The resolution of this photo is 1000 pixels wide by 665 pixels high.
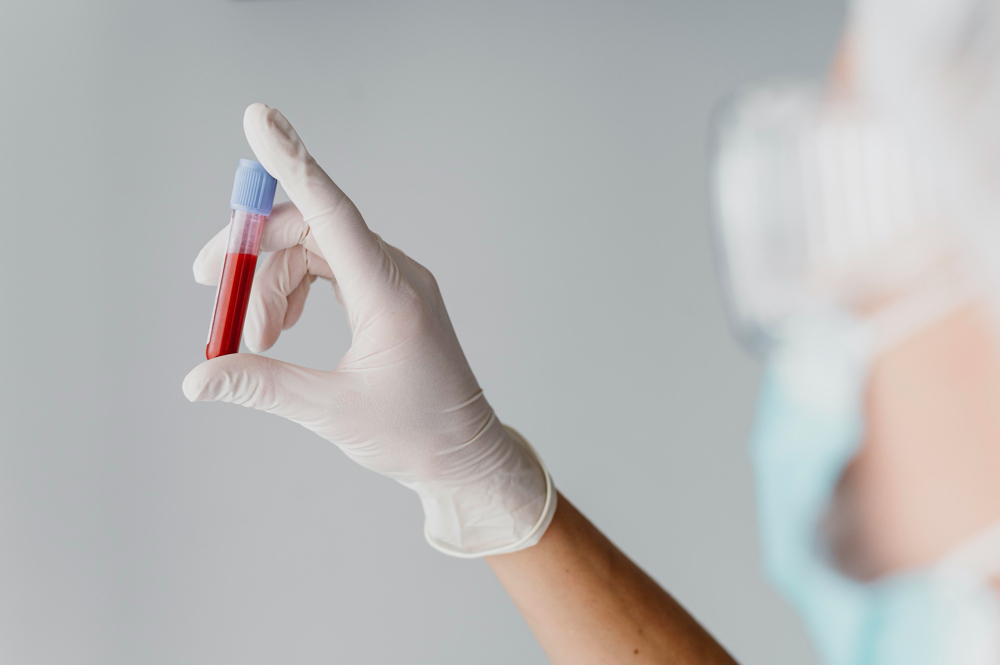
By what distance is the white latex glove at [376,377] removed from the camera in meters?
0.69

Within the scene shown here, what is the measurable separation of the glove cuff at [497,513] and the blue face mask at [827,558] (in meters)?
0.29

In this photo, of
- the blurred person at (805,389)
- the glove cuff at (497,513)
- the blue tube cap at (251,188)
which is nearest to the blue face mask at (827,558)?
the blurred person at (805,389)

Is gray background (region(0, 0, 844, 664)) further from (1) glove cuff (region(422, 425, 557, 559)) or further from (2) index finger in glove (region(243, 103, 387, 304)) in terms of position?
(2) index finger in glove (region(243, 103, 387, 304))

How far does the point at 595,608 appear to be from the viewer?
77cm

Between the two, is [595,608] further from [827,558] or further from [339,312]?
[339,312]

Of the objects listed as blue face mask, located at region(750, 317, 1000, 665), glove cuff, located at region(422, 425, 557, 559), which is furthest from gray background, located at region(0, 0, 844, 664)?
blue face mask, located at region(750, 317, 1000, 665)

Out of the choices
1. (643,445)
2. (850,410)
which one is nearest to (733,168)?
(850,410)

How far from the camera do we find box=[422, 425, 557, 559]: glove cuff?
0.81m

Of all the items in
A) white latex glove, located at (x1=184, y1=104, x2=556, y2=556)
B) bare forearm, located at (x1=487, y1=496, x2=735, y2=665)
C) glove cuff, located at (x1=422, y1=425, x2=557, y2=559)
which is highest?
white latex glove, located at (x1=184, y1=104, x2=556, y2=556)

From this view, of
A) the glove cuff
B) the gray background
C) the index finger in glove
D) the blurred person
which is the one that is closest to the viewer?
the blurred person

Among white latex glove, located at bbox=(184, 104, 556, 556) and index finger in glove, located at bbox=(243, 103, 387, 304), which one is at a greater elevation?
index finger in glove, located at bbox=(243, 103, 387, 304)

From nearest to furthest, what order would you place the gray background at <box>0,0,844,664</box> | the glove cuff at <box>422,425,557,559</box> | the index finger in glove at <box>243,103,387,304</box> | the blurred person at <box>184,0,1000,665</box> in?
the blurred person at <box>184,0,1000,665</box>, the index finger in glove at <box>243,103,387,304</box>, the glove cuff at <box>422,425,557,559</box>, the gray background at <box>0,0,844,664</box>

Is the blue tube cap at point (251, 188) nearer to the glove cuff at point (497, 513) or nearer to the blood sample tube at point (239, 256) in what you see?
the blood sample tube at point (239, 256)

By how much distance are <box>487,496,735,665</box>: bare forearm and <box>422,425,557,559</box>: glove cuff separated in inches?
0.8
